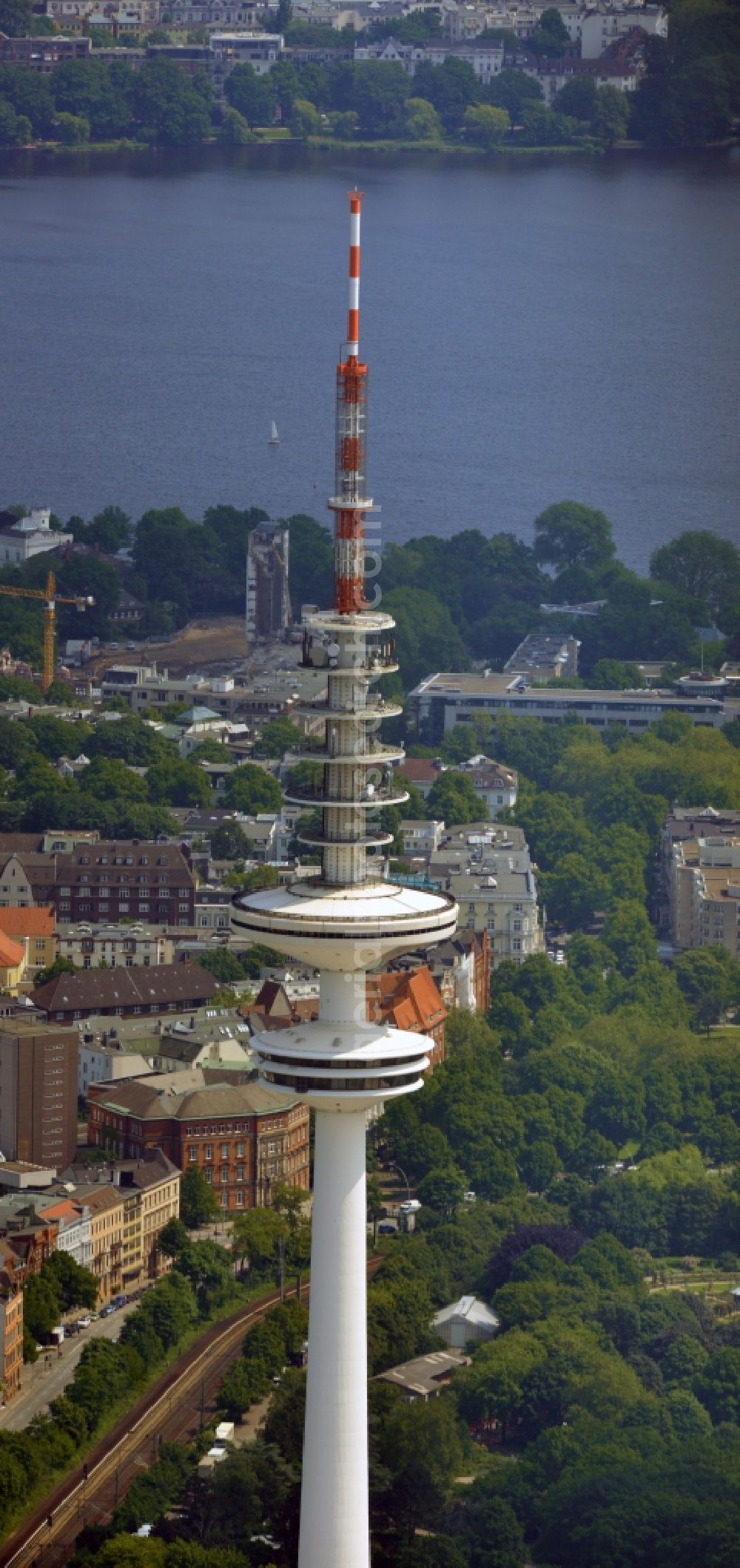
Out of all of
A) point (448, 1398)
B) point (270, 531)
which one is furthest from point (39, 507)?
point (448, 1398)

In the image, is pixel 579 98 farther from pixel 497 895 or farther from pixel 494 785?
pixel 497 895

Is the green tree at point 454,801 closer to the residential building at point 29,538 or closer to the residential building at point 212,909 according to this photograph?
the residential building at point 212,909

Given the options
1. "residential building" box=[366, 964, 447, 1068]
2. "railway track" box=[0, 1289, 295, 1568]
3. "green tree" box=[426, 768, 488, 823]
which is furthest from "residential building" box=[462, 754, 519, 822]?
"railway track" box=[0, 1289, 295, 1568]

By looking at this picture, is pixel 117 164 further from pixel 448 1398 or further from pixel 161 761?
pixel 448 1398

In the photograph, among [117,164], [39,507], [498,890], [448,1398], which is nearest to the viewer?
[448,1398]

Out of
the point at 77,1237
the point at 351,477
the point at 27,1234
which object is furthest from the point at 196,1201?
the point at 351,477
